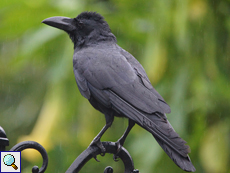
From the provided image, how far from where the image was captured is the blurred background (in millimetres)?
4094

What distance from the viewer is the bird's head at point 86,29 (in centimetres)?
284

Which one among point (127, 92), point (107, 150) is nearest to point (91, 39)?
point (127, 92)

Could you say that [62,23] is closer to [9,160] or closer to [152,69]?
[9,160]

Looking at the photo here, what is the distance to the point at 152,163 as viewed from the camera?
13.3ft

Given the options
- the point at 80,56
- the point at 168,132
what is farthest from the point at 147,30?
the point at 168,132

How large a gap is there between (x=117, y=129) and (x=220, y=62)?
1708 mm

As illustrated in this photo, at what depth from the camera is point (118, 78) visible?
2.44 metres

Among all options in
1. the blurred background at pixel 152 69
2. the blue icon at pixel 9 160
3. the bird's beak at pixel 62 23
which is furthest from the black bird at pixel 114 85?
the blurred background at pixel 152 69

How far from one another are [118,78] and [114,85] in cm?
7

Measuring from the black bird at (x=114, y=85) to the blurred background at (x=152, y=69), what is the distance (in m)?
1.31

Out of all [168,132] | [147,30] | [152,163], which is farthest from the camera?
[147,30]

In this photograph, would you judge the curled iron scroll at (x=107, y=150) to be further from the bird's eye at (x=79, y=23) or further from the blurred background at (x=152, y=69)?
the blurred background at (x=152, y=69)

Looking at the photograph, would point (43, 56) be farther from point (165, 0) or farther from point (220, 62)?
point (220, 62)

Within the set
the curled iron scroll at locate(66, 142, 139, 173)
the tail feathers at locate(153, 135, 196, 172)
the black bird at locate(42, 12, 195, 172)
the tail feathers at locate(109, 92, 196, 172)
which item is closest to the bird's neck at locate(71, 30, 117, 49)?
the black bird at locate(42, 12, 195, 172)
